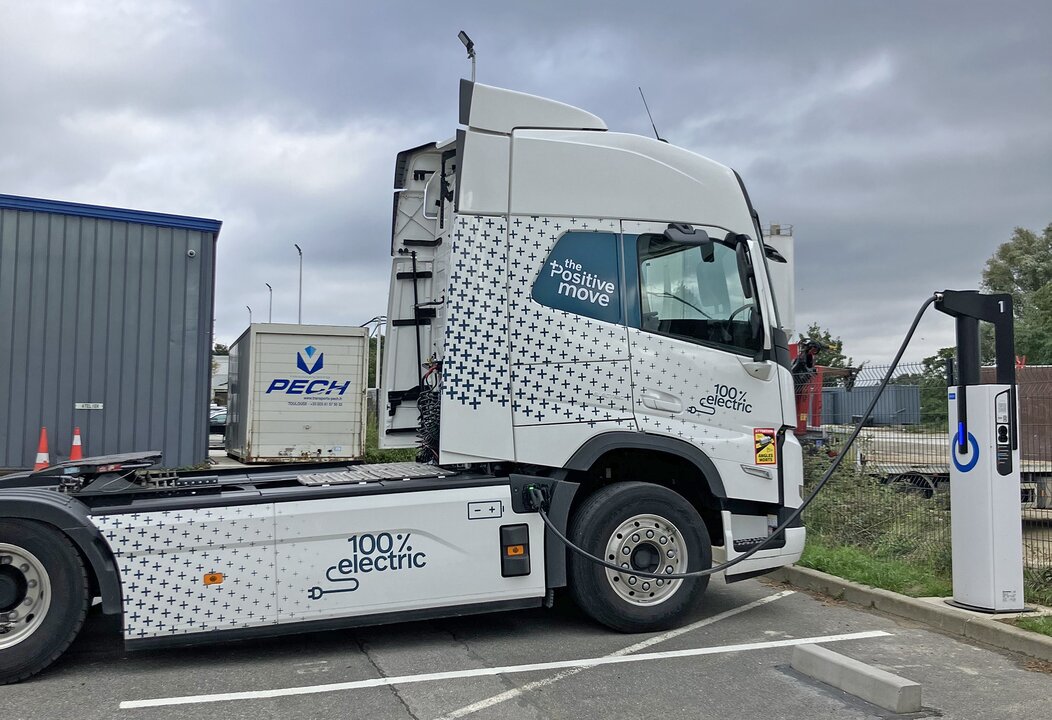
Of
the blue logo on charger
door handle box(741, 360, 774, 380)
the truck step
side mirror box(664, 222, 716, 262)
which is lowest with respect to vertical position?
the truck step

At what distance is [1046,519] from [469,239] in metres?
6.09

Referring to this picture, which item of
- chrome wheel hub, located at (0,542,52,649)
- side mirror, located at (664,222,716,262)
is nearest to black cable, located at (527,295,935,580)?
side mirror, located at (664,222,716,262)

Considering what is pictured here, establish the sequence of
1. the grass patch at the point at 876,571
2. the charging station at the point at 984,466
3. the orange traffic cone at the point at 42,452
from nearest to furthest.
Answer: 1. the charging station at the point at 984,466
2. the grass patch at the point at 876,571
3. the orange traffic cone at the point at 42,452

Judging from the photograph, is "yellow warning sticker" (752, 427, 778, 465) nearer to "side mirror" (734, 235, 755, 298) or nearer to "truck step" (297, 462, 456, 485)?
"side mirror" (734, 235, 755, 298)

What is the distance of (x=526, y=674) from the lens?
17.1 ft

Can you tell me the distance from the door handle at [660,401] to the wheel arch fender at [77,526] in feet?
11.6

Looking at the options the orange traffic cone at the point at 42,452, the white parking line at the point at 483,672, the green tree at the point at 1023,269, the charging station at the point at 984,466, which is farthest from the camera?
the green tree at the point at 1023,269

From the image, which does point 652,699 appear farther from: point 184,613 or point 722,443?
point 184,613

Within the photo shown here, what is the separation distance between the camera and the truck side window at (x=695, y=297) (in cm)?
630

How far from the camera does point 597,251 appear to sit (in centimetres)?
624

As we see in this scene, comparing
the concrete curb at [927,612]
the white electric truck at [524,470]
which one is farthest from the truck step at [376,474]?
the concrete curb at [927,612]

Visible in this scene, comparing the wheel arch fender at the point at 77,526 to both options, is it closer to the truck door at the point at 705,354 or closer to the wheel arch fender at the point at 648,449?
the wheel arch fender at the point at 648,449

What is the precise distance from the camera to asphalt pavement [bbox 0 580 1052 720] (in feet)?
15.2

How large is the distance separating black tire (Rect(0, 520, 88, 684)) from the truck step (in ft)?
4.87
